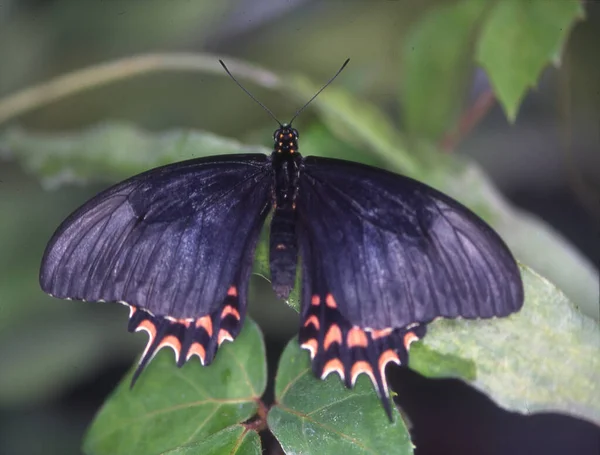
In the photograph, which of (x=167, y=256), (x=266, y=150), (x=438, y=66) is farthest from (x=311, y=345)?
(x=438, y=66)

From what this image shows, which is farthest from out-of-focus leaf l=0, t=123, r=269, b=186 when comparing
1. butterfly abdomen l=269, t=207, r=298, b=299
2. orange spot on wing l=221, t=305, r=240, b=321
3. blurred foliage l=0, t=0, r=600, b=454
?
orange spot on wing l=221, t=305, r=240, b=321

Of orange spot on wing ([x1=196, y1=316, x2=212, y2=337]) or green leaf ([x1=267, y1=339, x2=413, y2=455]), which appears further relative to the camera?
orange spot on wing ([x1=196, y1=316, x2=212, y2=337])

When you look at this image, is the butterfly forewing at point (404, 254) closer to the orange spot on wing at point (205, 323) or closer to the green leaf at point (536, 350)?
the green leaf at point (536, 350)

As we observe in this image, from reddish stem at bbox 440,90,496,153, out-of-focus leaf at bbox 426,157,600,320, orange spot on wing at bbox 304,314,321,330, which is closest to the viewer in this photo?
orange spot on wing at bbox 304,314,321,330

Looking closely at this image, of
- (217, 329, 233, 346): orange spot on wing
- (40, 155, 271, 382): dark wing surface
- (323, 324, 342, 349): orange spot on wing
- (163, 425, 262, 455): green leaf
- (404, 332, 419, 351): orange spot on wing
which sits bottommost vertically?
(163, 425, 262, 455): green leaf

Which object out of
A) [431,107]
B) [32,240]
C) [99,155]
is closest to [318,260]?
[99,155]

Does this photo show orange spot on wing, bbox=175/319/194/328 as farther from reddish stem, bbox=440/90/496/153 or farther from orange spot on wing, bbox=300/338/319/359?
reddish stem, bbox=440/90/496/153

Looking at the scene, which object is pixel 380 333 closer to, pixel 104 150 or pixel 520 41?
pixel 520 41
